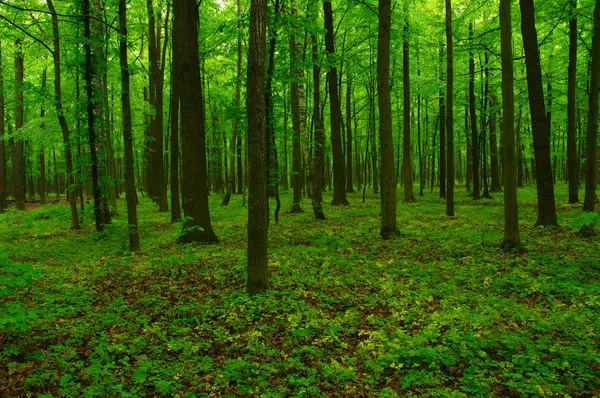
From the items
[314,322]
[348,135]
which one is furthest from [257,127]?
[348,135]

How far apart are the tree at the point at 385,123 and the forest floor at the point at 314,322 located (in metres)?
1.23

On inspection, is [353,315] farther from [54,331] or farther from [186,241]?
[186,241]

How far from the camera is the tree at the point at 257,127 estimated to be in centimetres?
593

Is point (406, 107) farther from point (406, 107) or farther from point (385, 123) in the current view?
point (385, 123)

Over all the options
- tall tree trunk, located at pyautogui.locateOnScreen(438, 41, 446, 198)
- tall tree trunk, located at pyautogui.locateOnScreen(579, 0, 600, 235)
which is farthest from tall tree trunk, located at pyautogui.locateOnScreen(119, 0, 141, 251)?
tall tree trunk, located at pyautogui.locateOnScreen(438, 41, 446, 198)

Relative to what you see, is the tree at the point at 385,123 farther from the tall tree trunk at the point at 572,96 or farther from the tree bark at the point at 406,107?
the tree bark at the point at 406,107

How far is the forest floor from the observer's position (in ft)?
13.2

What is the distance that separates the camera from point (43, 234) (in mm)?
13289

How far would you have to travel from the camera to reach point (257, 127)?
6.01 metres

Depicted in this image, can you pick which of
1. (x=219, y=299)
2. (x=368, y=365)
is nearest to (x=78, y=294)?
(x=219, y=299)

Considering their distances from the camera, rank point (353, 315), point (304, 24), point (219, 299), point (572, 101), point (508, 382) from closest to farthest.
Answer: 1. point (508, 382)
2. point (353, 315)
3. point (219, 299)
4. point (304, 24)
5. point (572, 101)

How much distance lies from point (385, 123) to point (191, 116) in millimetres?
5964

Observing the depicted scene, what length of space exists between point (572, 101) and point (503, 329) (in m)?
12.9

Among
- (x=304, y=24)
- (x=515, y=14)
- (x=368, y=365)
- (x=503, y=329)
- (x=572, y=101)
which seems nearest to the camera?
(x=368, y=365)
